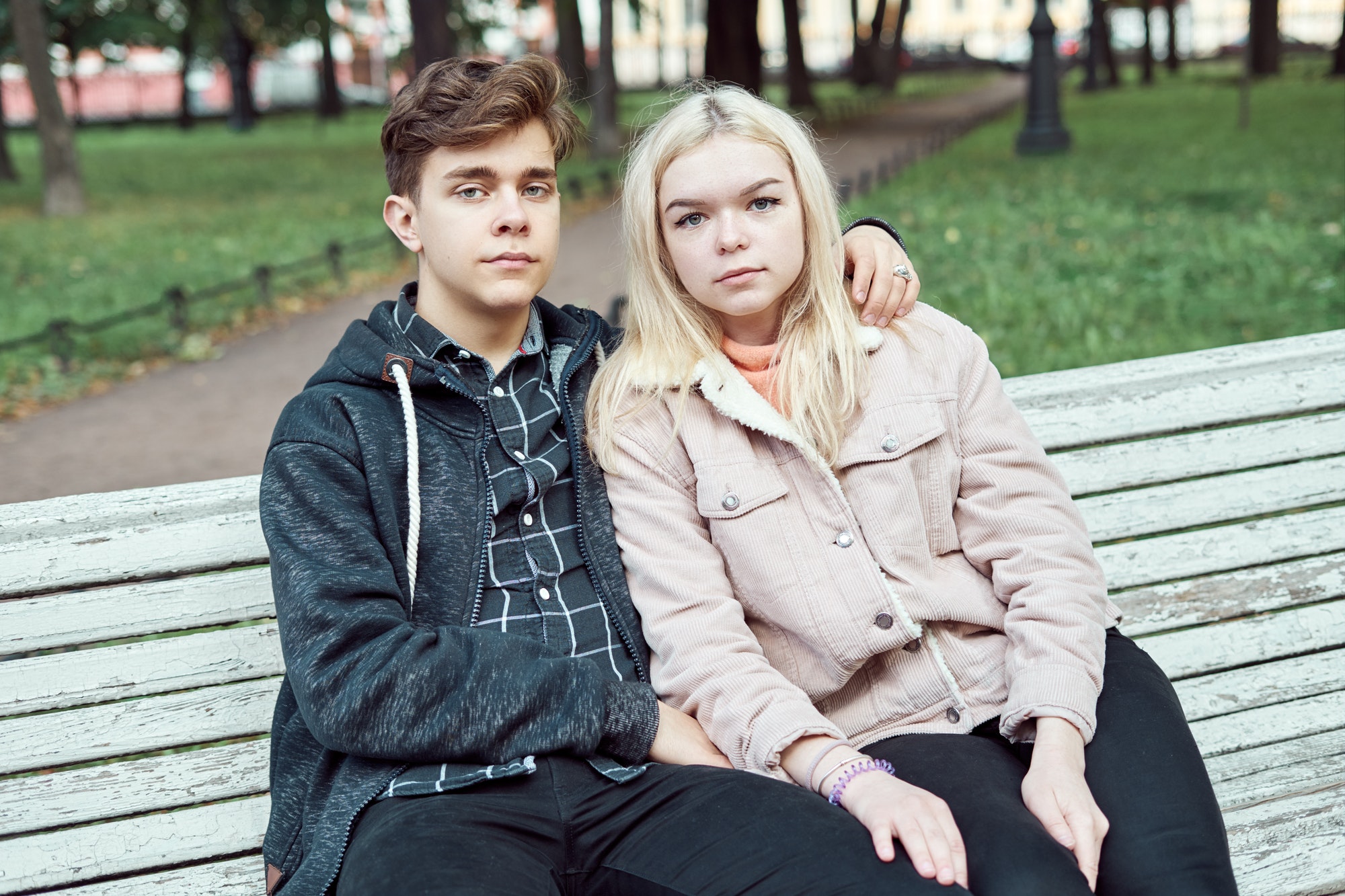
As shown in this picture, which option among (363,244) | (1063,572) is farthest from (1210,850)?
(363,244)

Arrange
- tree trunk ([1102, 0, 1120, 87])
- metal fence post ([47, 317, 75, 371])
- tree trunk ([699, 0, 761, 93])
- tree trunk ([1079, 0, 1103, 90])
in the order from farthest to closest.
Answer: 1. tree trunk ([1102, 0, 1120, 87])
2. tree trunk ([1079, 0, 1103, 90])
3. tree trunk ([699, 0, 761, 93])
4. metal fence post ([47, 317, 75, 371])

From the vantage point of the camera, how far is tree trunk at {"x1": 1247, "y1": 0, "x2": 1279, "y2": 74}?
110 ft

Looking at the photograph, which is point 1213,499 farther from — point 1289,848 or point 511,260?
point 511,260

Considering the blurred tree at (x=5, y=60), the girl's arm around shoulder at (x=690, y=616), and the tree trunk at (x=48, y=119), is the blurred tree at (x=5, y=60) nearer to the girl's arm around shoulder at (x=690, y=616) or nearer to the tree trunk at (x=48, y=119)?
the tree trunk at (x=48, y=119)

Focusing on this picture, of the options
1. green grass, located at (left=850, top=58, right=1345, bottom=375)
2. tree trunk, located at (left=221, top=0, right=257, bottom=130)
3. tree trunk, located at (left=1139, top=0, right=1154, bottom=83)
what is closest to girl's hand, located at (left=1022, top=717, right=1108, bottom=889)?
green grass, located at (left=850, top=58, right=1345, bottom=375)

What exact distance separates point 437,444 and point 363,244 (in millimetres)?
10540

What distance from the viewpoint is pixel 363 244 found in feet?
41.0

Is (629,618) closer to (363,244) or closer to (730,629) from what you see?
(730,629)

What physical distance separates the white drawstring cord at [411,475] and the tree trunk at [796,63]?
A: 28364mm

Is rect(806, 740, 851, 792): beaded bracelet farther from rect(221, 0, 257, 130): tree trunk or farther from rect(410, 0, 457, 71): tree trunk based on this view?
rect(221, 0, 257, 130): tree trunk

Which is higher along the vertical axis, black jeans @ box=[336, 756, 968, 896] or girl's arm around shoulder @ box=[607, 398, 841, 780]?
girl's arm around shoulder @ box=[607, 398, 841, 780]

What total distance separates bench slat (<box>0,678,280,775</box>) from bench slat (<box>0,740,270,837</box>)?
0.09ft

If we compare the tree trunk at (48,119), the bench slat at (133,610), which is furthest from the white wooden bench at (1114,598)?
the tree trunk at (48,119)

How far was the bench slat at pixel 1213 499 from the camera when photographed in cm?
→ 303
